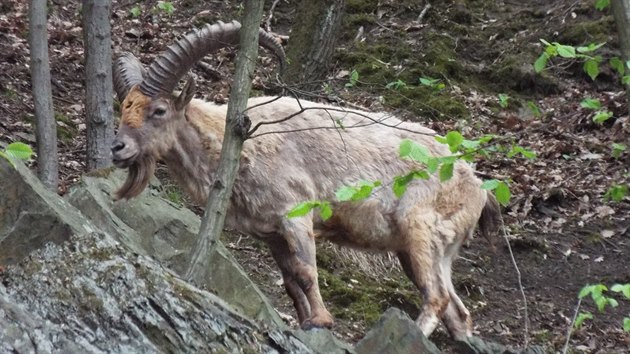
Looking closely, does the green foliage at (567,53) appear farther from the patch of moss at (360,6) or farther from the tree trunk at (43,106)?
the patch of moss at (360,6)

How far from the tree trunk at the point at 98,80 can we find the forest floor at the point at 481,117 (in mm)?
963

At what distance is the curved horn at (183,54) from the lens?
7.31 metres

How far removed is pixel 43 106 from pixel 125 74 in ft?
3.30

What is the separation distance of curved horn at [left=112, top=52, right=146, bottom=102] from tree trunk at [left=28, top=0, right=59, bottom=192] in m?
0.77

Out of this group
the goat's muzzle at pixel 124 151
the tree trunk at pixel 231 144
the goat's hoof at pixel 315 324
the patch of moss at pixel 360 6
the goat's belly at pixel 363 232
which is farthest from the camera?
the patch of moss at pixel 360 6

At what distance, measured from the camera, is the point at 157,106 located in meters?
7.47

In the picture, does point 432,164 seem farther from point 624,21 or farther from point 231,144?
point 624,21

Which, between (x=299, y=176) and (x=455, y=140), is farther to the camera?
(x=299, y=176)

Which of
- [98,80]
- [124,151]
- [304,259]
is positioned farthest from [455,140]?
[98,80]

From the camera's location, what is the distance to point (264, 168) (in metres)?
7.54

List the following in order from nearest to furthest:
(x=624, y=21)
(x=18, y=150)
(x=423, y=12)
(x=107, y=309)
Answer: (x=18, y=150) < (x=107, y=309) < (x=624, y=21) < (x=423, y=12)

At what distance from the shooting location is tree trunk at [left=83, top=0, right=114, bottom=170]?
8656mm

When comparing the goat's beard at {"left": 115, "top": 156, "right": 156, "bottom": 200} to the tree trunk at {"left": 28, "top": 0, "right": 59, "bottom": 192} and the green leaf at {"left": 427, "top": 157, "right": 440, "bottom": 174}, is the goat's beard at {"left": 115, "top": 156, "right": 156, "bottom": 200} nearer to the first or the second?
the tree trunk at {"left": 28, "top": 0, "right": 59, "bottom": 192}

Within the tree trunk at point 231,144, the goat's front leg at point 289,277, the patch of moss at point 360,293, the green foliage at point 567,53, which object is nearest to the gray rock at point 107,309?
the tree trunk at point 231,144
